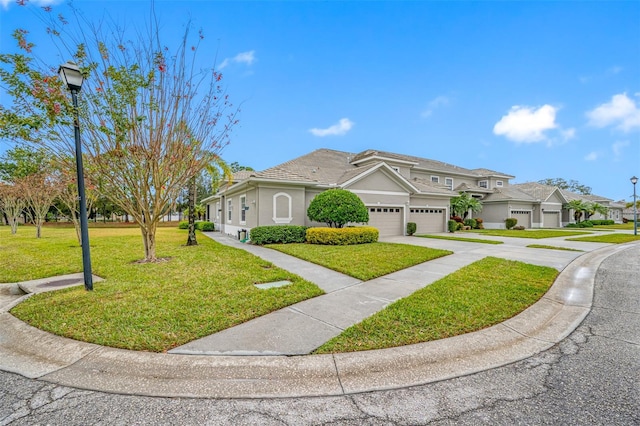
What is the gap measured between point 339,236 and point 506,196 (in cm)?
2253

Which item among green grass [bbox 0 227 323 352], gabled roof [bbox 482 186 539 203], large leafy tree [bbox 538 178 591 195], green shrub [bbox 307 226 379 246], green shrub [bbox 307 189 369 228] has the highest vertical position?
large leafy tree [bbox 538 178 591 195]

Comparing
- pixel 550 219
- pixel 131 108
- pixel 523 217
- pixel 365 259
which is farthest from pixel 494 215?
pixel 131 108

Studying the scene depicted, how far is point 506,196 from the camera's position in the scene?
26672 mm

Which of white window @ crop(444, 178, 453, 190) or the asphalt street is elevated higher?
white window @ crop(444, 178, 453, 190)

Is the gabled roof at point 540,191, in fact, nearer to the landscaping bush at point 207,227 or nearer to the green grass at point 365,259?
the green grass at point 365,259

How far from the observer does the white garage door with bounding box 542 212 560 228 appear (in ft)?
96.6

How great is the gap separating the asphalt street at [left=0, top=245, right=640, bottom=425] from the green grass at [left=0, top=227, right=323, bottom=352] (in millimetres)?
896

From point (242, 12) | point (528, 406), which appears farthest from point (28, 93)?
point (528, 406)

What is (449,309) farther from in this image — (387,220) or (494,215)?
(494,215)

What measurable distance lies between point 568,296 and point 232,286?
6882 mm

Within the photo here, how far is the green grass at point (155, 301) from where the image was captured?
3666 millimetres

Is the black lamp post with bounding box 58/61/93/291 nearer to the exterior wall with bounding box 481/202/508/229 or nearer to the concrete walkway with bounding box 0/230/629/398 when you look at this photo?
the concrete walkway with bounding box 0/230/629/398

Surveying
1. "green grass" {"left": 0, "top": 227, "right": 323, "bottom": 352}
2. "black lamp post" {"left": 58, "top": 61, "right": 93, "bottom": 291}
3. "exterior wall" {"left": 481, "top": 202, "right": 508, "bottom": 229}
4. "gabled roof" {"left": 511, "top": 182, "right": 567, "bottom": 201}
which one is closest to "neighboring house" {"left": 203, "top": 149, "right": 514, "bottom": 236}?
"green grass" {"left": 0, "top": 227, "right": 323, "bottom": 352}

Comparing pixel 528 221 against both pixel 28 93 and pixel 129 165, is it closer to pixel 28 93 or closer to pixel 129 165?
pixel 129 165
